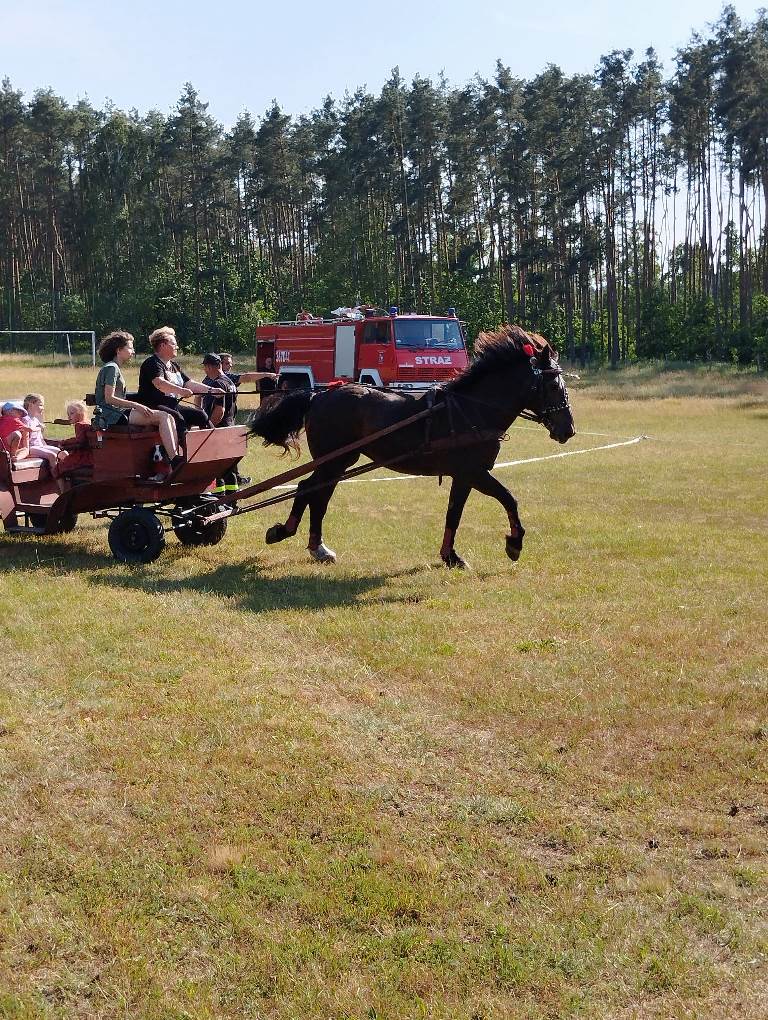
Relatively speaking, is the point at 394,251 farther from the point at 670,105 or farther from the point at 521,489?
the point at 521,489

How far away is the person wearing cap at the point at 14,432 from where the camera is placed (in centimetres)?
980

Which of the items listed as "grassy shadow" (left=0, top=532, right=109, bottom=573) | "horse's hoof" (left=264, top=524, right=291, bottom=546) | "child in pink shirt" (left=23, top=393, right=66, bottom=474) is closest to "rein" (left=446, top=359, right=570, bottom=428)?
"horse's hoof" (left=264, top=524, right=291, bottom=546)

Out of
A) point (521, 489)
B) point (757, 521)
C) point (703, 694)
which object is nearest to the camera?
point (703, 694)

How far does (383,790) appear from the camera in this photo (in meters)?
4.57

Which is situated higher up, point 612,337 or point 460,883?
point 612,337

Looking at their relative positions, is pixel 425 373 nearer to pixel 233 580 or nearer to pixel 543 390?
pixel 543 390

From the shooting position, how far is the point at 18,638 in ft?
22.5

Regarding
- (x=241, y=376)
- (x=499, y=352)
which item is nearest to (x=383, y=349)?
(x=241, y=376)

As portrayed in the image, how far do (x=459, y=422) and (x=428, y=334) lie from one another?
52.3ft

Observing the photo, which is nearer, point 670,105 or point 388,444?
point 388,444

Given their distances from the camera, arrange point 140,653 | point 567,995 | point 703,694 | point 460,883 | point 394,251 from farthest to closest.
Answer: point 394,251 < point 140,653 < point 703,694 < point 460,883 < point 567,995

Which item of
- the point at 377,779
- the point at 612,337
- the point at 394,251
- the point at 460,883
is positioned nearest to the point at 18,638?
the point at 377,779

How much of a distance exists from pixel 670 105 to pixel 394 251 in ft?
59.4

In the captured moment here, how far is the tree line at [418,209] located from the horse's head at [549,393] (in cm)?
4212
